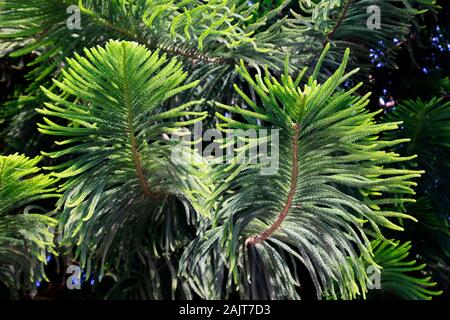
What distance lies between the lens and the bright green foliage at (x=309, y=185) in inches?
35.3

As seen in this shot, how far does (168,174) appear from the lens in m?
1.07

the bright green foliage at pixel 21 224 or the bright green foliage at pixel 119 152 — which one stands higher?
the bright green foliage at pixel 119 152

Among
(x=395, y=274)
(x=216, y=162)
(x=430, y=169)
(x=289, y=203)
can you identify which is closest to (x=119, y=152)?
(x=216, y=162)

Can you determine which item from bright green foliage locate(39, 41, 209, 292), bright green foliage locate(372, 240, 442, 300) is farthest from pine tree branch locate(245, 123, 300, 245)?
bright green foliage locate(372, 240, 442, 300)

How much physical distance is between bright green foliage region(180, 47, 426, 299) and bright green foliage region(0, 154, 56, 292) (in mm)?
244

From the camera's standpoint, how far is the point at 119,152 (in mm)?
1029

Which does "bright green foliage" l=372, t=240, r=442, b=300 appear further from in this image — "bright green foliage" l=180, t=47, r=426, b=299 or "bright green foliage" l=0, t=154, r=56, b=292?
"bright green foliage" l=0, t=154, r=56, b=292

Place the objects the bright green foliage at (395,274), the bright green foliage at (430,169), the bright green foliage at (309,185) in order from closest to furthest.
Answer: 1. the bright green foliage at (309,185)
2. the bright green foliage at (395,274)
3. the bright green foliage at (430,169)

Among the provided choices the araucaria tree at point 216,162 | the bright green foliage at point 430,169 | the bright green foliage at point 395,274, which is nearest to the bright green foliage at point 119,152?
the araucaria tree at point 216,162

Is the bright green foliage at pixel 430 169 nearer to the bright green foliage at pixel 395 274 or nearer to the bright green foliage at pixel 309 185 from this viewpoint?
the bright green foliage at pixel 395 274

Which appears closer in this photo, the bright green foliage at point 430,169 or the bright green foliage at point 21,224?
the bright green foliage at point 21,224
